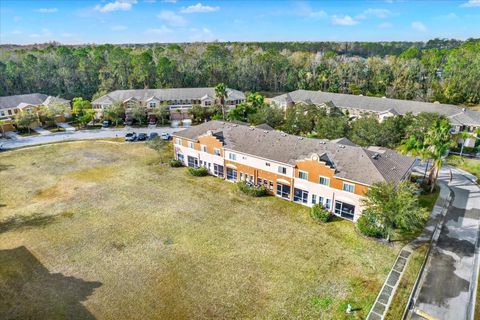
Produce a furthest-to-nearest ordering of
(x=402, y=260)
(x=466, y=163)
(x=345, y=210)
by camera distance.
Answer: (x=466, y=163) → (x=345, y=210) → (x=402, y=260)

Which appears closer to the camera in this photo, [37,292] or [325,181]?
[37,292]

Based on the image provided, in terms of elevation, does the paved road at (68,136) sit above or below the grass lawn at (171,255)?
above

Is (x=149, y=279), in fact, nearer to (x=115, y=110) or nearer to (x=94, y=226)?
(x=94, y=226)

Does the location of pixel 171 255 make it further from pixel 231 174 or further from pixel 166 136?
pixel 166 136

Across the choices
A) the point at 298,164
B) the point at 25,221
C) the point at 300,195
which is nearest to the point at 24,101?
the point at 25,221

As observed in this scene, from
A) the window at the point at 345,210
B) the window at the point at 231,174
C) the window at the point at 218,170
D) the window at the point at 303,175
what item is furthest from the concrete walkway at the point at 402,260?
the window at the point at 218,170

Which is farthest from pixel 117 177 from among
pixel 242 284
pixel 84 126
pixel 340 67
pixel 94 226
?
pixel 340 67

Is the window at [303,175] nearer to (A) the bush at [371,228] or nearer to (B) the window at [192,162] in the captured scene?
(A) the bush at [371,228]
